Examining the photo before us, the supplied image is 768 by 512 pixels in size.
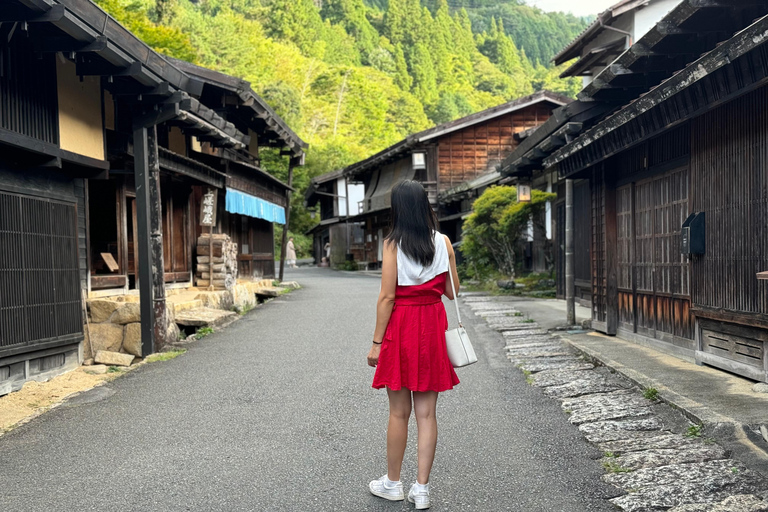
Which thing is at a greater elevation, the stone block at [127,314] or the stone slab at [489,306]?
the stone block at [127,314]

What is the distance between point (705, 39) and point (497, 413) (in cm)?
452

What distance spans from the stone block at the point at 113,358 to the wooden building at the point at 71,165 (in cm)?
27

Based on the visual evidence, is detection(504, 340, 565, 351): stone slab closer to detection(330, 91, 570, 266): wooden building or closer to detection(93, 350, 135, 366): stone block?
detection(93, 350, 135, 366): stone block

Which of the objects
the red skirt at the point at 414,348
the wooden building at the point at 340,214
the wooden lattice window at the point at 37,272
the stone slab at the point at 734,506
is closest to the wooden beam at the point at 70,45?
the wooden lattice window at the point at 37,272

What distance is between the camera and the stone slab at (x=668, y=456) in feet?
14.8

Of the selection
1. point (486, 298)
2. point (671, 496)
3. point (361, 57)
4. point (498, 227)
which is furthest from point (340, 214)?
point (361, 57)

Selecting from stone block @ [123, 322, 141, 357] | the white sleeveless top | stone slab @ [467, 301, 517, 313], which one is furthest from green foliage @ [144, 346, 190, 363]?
stone slab @ [467, 301, 517, 313]

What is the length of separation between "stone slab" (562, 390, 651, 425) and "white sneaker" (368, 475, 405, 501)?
2.27 m

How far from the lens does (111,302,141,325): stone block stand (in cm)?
984

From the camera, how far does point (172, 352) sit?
983 cm

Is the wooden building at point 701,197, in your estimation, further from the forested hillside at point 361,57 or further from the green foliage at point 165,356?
the forested hillside at point 361,57

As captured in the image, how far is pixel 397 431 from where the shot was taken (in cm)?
410

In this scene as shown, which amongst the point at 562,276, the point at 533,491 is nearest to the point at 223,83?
the point at 562,276

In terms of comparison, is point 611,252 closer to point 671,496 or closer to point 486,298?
point 671,496
